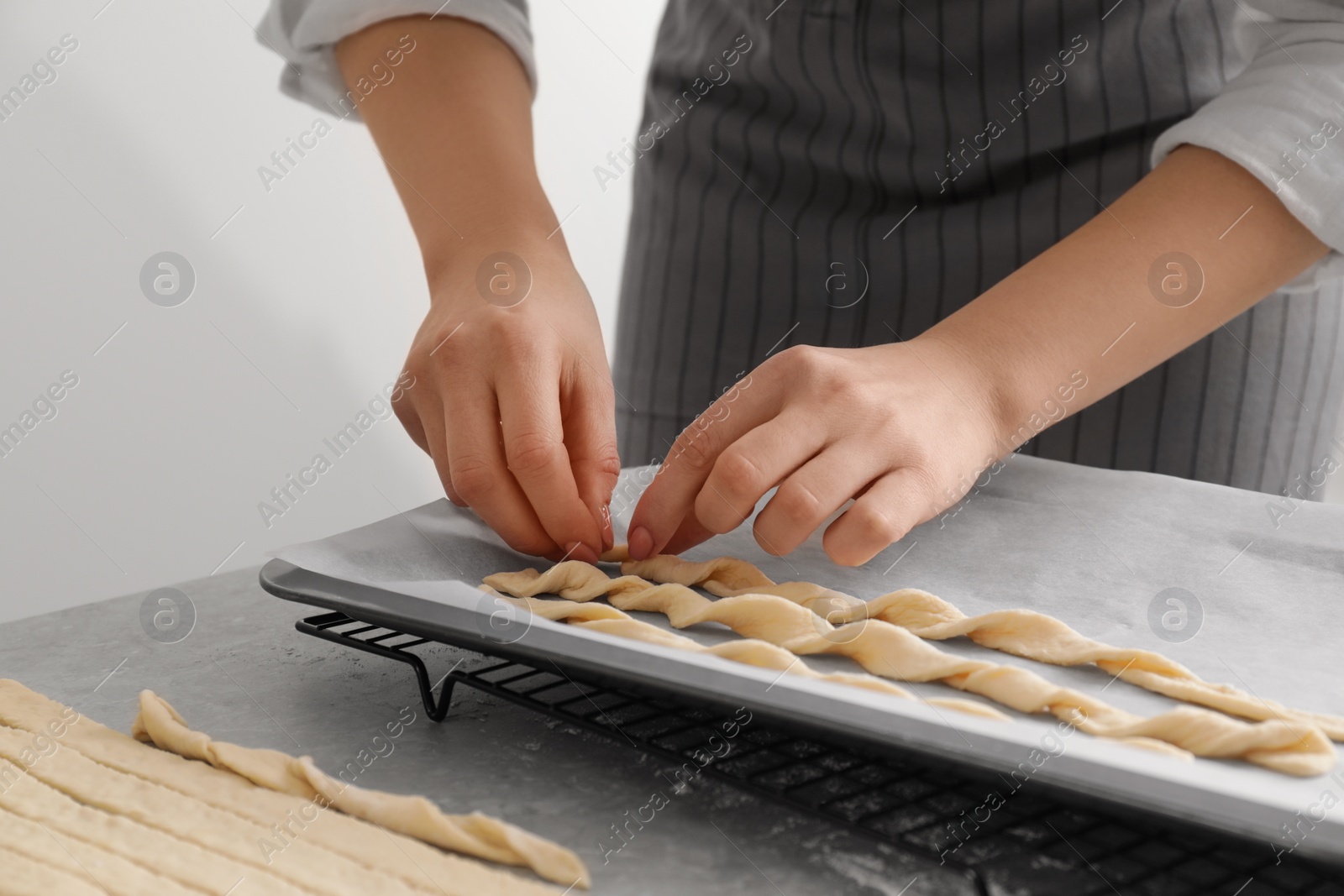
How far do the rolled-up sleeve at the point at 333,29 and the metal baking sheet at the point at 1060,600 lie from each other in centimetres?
56

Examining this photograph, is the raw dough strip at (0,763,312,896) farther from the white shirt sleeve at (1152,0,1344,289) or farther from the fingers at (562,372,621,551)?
the white shirt sleeve at (1152,0,1344,289)

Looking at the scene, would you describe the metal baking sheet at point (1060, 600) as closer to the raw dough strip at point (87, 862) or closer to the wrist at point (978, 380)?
the wrist at point (978, 380)

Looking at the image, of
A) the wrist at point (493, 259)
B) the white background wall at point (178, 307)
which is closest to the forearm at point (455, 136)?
the wrist at point (493, 259)

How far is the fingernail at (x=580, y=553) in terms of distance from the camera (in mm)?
967

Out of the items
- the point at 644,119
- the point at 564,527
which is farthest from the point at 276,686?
the point at 644,119

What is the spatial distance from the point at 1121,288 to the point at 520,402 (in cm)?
56

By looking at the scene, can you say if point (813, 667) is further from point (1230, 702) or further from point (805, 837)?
point (1230, 702)

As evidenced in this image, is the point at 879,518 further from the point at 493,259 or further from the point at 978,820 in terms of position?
the point at 493,259

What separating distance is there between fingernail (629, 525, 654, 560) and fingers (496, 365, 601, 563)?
35 mm

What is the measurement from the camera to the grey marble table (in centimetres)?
59

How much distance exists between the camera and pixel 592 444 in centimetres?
100

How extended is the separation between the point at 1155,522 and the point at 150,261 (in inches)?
81.7

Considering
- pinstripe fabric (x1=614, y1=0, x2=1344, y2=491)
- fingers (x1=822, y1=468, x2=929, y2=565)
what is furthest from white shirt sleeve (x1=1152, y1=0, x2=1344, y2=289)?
fingers (x1=822, y1=468, x2=929, y2=565)

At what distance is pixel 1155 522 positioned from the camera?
1.04 m
